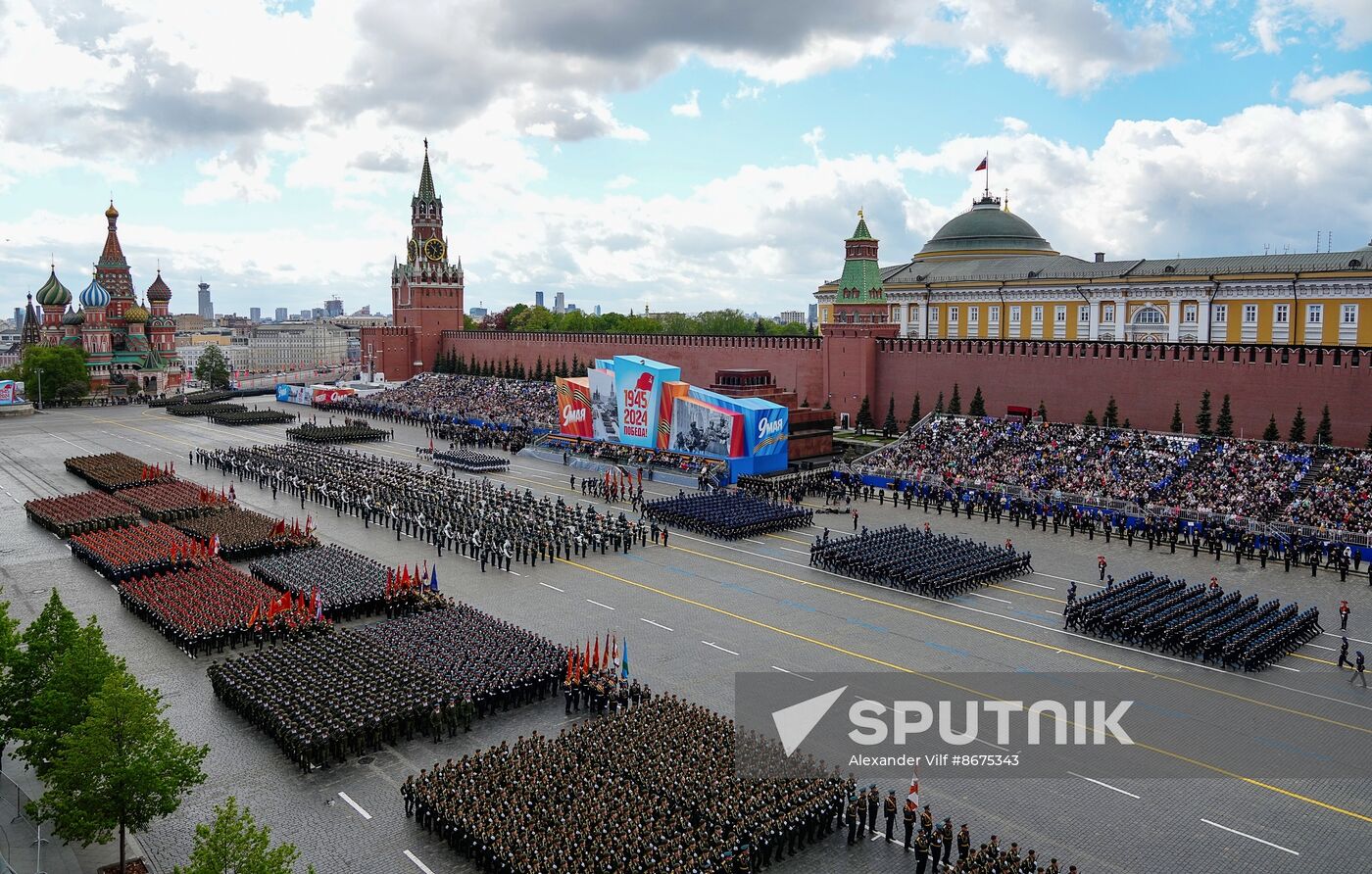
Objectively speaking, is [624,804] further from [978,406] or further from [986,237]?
[986,237]

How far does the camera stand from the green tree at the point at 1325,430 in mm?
32375

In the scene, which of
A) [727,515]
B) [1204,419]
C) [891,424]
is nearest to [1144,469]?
[1204,419]

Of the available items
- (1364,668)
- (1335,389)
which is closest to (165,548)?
(1364,668)

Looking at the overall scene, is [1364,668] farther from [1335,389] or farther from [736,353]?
[736,353]

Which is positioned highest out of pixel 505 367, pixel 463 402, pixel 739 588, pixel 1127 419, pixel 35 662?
pixel 505 367

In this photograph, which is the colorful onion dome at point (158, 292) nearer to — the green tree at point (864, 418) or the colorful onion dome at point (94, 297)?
the colorful onion dome at point (94, 297)

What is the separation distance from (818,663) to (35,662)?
12.6 meters

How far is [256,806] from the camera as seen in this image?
13039mm

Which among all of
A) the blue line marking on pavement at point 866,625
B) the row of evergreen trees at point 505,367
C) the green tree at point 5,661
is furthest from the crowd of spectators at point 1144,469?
the row of evergreen trees at point 505,367

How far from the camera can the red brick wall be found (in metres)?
33.2

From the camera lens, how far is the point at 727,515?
98.9 ft

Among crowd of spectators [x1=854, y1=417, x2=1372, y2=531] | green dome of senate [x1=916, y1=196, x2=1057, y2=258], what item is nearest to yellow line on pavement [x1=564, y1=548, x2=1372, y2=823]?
crowd of spectators [x1=854, y1=417, x2=1372, y2=531]

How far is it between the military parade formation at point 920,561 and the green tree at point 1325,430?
44.3 feet

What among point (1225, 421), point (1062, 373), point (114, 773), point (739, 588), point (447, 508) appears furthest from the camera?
point (1062, 373)
